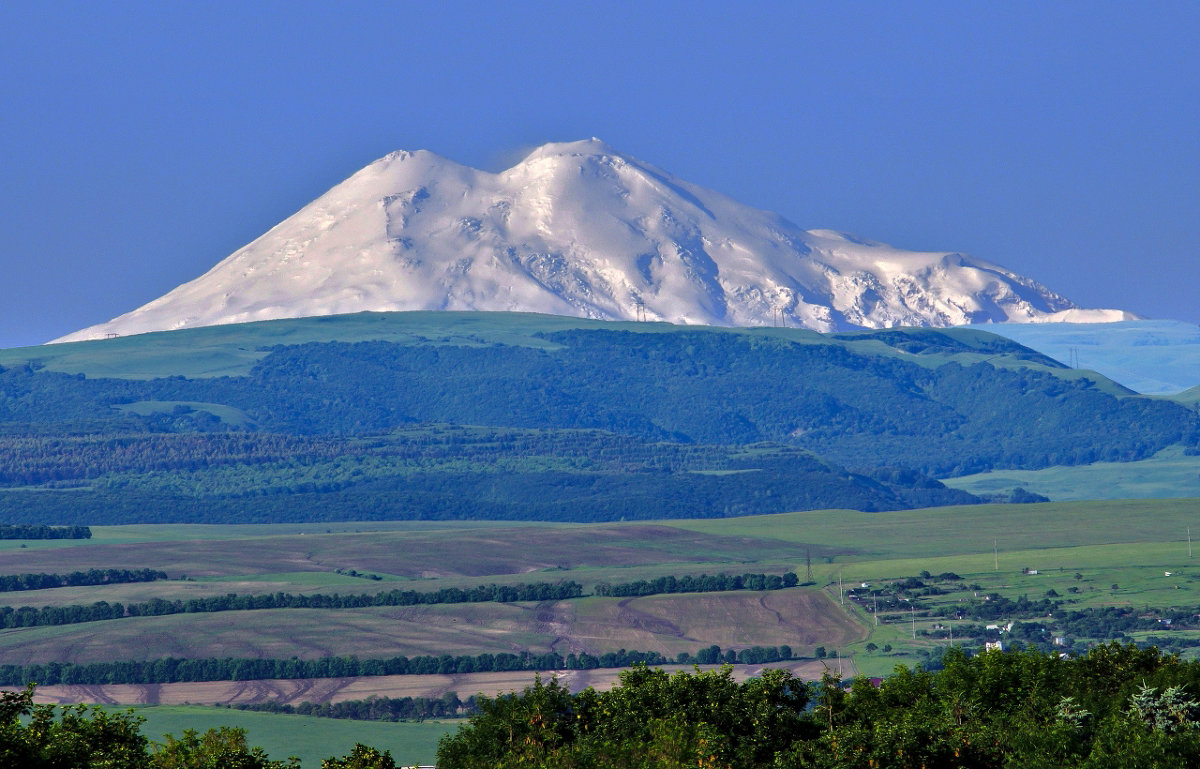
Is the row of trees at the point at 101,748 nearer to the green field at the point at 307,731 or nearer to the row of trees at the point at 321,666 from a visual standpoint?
the green field at the point at 307,731

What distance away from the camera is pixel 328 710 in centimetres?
15950

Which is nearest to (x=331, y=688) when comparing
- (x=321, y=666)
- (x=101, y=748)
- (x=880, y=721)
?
(x=321, y=666)

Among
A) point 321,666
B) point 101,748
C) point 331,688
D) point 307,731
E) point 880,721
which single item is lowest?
point 307,731

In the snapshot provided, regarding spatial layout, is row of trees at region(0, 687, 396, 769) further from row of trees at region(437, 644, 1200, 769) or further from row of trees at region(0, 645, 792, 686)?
row of trees at region(0, 645, 792, 686)

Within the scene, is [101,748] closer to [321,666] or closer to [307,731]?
[307,731]

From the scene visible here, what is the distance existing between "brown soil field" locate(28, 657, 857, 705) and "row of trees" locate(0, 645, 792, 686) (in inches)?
95.5

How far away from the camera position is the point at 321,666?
182 metres

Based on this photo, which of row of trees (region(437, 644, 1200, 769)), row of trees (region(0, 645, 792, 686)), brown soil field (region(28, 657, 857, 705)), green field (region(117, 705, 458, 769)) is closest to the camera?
row of trees (region(437, 644, 1200, 769))

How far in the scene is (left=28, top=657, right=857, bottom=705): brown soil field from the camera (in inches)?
6590

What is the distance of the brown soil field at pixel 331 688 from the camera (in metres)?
167

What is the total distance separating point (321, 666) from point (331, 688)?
10231 mm

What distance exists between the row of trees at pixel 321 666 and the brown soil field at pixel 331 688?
95.5 inches

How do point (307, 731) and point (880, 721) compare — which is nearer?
point (880, 721)

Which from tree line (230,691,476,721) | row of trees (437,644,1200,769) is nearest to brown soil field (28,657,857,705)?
tree line (230,691,476,721)
